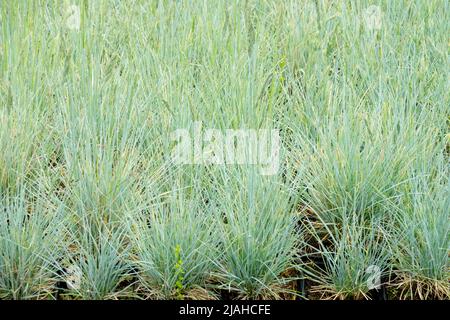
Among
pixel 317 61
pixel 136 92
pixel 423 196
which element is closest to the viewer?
pixel 423 196

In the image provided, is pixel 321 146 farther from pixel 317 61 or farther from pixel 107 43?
pixel 107 43

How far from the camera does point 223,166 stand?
10.6ft

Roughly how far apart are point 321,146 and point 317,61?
0.69m

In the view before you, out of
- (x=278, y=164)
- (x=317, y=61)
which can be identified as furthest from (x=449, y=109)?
(x=278, y=164)

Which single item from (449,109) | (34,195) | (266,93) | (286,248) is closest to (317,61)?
(266,93)

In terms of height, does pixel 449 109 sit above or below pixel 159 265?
above

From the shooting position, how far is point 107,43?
4145mm

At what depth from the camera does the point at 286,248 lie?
9.94ft

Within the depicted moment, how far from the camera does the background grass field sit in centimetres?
300

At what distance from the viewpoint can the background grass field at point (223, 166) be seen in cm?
300

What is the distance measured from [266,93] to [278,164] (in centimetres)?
58
